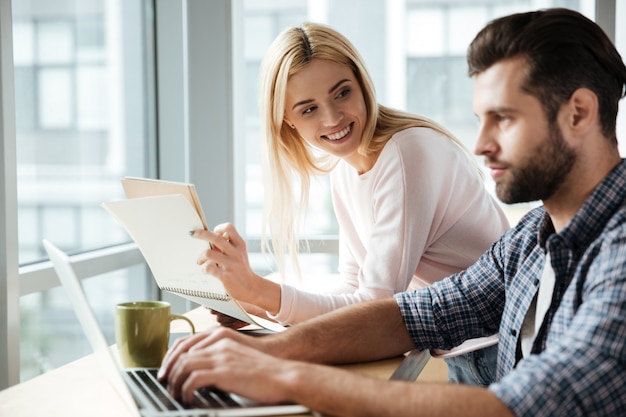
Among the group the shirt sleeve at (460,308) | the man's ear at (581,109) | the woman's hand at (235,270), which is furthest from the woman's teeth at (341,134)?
the man's ear at (581,109)

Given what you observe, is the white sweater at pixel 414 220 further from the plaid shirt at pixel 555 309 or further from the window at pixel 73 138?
the window at pixel 73 138

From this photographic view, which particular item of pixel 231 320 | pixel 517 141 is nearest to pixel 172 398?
pixel 231 320

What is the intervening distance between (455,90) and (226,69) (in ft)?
2.89

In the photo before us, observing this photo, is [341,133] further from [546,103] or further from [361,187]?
[546,103]

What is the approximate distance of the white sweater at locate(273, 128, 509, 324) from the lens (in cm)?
156

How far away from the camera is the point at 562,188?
3.64 feet

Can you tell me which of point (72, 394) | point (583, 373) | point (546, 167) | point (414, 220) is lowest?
point (72, 394)

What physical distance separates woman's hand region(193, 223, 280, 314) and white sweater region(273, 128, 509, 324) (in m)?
0.03

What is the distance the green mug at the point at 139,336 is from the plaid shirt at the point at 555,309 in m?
0.47

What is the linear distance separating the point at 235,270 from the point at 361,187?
457 mm

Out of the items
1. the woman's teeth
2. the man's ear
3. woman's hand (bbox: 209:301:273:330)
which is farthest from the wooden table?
the woman's teeth

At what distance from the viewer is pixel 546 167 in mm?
1081

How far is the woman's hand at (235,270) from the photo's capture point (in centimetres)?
138

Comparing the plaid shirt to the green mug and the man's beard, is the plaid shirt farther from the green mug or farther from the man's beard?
the green mug
